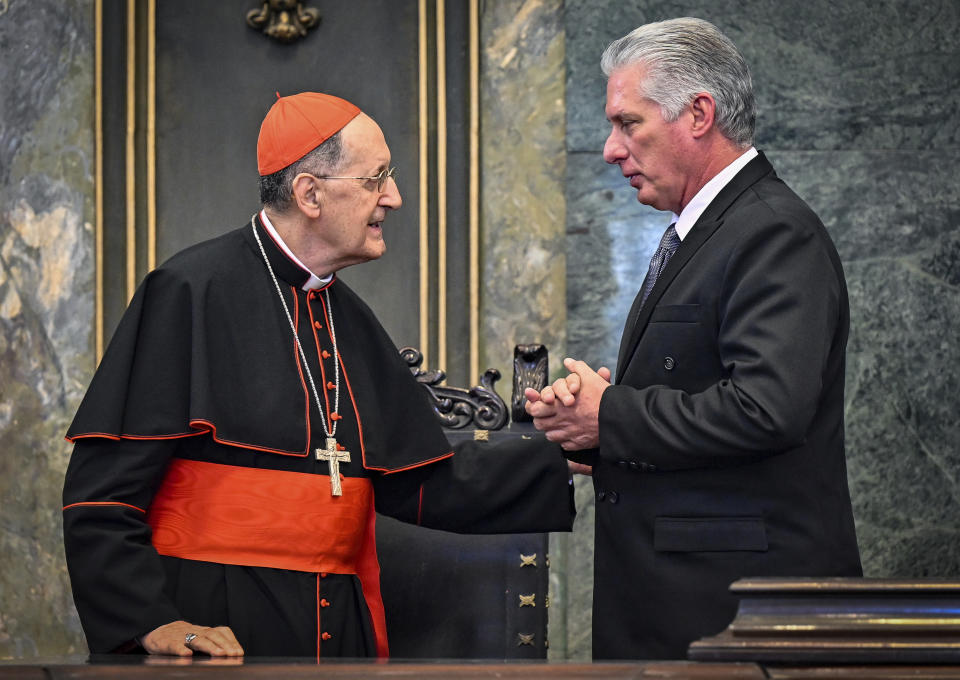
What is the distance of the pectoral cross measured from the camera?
260 centimetres

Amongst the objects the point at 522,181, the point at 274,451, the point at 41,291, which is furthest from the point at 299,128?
the point at 41,291

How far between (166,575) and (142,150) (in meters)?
2.49

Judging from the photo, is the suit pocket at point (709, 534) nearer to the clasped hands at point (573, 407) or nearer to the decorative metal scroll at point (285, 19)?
the clasped hands at point (573, 407)

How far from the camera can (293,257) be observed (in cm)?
280

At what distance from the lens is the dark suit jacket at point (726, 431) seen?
86.2 inches

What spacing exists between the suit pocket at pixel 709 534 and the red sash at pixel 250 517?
2.30 feet

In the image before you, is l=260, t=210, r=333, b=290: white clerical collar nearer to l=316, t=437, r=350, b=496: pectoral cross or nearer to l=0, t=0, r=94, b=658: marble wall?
l=316, t=437, r=350, b=496: pectoral cross

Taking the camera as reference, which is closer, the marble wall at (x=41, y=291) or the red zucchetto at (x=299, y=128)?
the red zucchetto at (x=299, y=128)

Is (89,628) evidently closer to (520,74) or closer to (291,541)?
(291,541)

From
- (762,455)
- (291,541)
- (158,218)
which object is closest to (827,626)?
(762,455)

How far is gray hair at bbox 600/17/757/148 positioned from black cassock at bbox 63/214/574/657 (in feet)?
2.70

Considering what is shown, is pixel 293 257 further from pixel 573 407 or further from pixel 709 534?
pixel 709 534

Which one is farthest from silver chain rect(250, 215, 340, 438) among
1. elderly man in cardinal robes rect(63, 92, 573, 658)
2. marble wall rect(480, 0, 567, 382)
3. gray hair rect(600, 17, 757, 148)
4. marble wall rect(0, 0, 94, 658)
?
marble wall rect(0, 0, 94, 658)

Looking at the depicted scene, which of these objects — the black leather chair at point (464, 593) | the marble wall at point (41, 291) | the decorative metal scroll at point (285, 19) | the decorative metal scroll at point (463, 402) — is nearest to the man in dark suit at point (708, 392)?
the black leather chair at point (464, 593)
